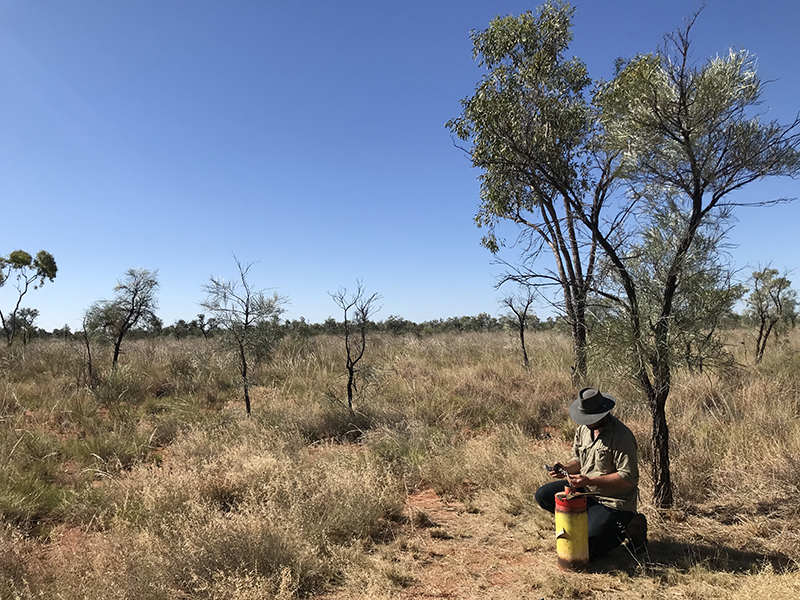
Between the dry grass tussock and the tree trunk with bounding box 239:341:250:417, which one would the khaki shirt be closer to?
the dry grass tussock

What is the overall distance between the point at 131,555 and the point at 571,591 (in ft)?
11.4

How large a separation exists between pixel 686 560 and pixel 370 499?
9.63ft

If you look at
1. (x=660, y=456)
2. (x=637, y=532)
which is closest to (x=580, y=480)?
(x=637, y=532)

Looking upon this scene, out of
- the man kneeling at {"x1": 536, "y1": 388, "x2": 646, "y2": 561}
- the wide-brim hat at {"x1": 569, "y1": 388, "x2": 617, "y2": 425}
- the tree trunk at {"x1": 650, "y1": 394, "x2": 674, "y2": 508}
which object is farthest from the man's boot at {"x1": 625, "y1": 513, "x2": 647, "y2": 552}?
the wide-brim hat at {"x1": 569, "y1": 388, "x2": 617, "y2": 425}

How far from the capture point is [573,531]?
145 inches

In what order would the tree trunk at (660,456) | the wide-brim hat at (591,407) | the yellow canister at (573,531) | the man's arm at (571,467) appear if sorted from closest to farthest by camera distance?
1. the yellow canister at (573,531)
2. the wide-brim hat at (591,407)
3. the man's arm at (571,467)
4. the tree trunk at (660,456)

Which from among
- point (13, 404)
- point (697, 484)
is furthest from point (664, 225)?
point (13, 404)

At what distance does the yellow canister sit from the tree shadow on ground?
0.63ft

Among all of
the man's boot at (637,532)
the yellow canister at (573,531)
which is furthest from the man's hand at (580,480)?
the man's boot at (637,532)

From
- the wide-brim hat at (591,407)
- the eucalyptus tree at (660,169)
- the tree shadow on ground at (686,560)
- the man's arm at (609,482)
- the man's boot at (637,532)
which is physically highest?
the eucalyptus tree at (660,169)

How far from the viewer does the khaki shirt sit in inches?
153

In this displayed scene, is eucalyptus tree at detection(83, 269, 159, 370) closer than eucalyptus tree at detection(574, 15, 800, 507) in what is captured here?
No

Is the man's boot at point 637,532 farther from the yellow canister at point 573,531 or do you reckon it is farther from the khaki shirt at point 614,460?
the yellow canister at point 573,531

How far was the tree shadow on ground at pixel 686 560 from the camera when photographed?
3559 mm
